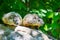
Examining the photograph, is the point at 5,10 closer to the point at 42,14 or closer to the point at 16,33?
the point at 42,14

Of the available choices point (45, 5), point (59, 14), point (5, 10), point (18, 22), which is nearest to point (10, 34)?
point (18, 22)

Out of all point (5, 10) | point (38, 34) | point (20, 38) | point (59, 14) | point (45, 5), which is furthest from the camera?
point (45, 5)

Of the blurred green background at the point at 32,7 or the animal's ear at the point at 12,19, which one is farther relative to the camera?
the blurred green background at the point at 32,7

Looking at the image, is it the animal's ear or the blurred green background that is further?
the blurred green background

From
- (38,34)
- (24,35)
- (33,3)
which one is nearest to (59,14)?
(38,34)

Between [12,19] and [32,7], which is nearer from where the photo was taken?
[12,19]

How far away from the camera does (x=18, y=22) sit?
214 centimetres

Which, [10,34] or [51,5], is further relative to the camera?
[51,5]

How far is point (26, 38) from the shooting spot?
6.26 ft

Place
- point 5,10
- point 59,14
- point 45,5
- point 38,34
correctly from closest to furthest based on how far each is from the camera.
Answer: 1. point 38,34
2. point 59,14
3. point 5,10
4. point 45,5

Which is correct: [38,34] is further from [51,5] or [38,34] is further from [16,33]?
[51,5]

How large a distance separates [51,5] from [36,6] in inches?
11.0

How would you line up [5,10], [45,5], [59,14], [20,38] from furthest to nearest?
1. [45,5]
2. [5,10]
3. [59,14]
4. [20,38]

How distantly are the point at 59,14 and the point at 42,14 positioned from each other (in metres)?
0.60
